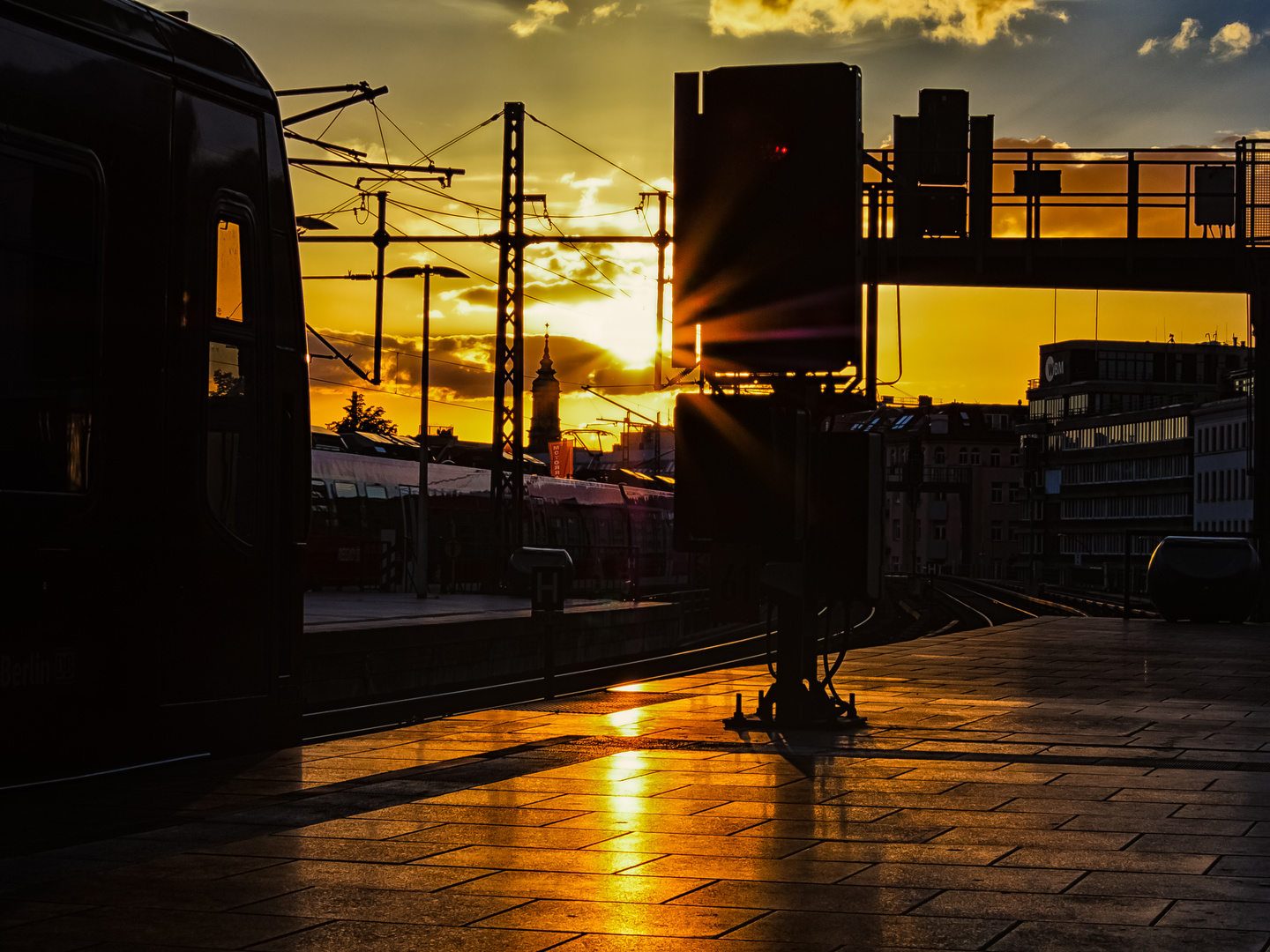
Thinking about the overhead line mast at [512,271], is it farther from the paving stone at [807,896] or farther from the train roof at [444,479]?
the paving stone at [807,896]

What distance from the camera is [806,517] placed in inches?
461

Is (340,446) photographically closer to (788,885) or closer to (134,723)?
(134,723)

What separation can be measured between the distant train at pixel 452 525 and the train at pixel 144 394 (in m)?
26.9

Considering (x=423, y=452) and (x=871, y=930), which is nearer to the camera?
(x=871, y=930)

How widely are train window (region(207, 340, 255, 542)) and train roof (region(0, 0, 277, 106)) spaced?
1.45m

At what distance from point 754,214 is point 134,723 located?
17.1ft

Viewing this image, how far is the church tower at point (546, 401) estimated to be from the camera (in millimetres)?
140500

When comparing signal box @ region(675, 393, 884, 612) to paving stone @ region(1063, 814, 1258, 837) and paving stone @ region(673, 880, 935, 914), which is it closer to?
paving stone @ region(1063, 814, 1258, 837)

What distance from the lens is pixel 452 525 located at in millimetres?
45531

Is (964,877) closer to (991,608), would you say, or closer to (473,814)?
(473,814)

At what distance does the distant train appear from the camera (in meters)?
39.4

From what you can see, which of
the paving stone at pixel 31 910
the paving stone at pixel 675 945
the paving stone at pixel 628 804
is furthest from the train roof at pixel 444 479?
the paving stone at pixel 675 945

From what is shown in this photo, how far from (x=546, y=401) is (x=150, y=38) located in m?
133

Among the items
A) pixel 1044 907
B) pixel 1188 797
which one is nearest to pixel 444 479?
pixel 1188 797
